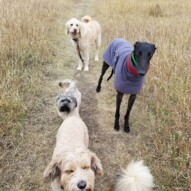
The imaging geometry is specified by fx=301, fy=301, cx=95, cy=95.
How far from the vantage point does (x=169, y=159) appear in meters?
3.69

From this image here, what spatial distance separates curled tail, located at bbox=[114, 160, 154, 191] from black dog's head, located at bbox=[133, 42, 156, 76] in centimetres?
149

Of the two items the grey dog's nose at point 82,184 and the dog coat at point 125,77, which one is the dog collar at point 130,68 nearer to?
the dog coat at point 125,77

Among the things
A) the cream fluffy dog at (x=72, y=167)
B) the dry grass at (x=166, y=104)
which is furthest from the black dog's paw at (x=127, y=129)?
the cream fluffy dog at (x=72, y=167)

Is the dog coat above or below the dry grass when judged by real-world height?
above

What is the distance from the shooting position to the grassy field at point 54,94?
12.1ft

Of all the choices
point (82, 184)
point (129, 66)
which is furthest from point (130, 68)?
point (82, 184)

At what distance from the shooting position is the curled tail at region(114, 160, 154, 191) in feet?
8.70

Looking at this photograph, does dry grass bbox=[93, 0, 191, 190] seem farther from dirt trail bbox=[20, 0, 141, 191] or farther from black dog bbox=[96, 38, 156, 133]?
black dog bbox=[96, 38, 156, 133]

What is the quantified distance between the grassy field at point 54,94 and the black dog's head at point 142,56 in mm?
776

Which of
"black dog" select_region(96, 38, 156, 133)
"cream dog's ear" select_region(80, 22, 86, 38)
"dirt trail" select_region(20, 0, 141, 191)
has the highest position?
"black dog" select_region(96, 38, 156, 133)

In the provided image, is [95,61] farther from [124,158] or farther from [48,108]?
[124,158]

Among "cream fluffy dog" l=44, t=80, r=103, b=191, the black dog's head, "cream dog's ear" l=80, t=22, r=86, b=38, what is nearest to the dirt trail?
"cream fluffy dog" l=44, t=80, r=103, b=191

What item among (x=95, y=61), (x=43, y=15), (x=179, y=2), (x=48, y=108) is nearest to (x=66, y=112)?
(x=48, y=108)

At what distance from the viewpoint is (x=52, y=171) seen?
2.86 metres
